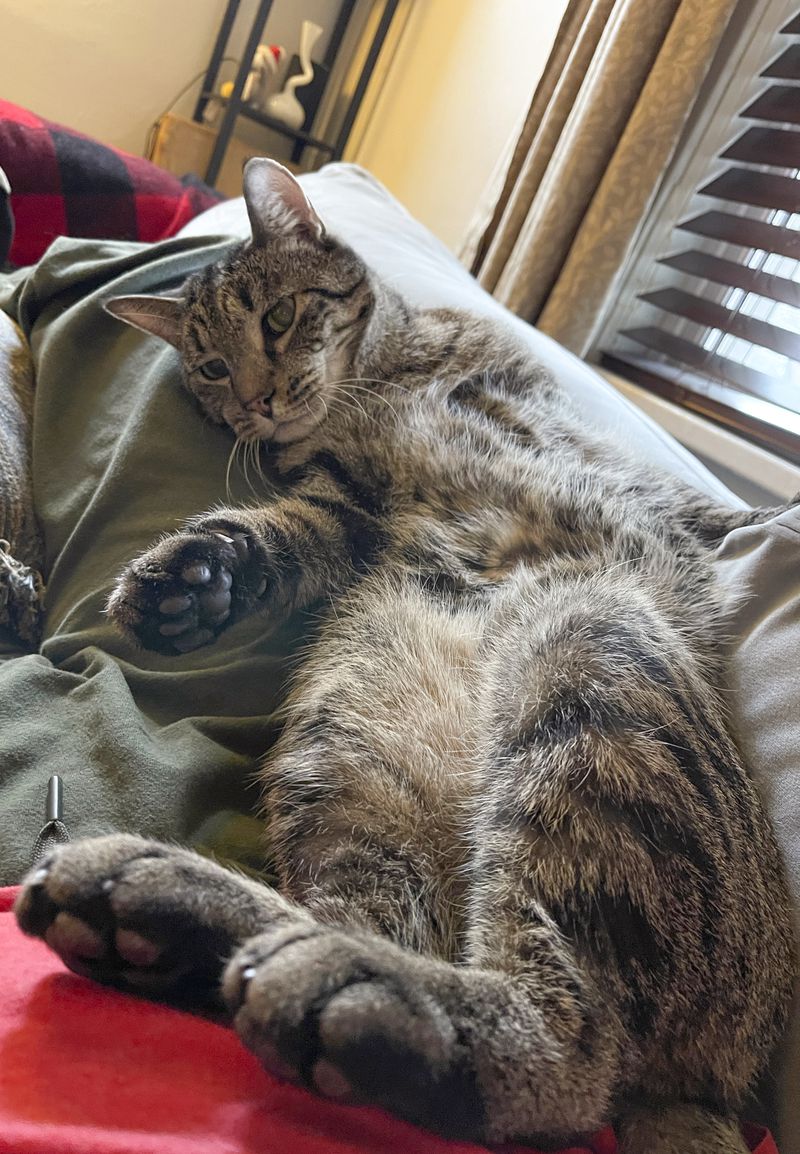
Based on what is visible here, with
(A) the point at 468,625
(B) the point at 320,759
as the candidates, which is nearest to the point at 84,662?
(B) the point at 320,759

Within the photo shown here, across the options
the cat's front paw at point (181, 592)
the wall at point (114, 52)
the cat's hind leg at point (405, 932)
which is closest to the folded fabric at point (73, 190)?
A: the cat's front paw at point (181, 592)

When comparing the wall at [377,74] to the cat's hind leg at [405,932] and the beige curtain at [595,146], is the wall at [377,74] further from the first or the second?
the cat's hind leg at [405,932]

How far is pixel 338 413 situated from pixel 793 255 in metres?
1.34

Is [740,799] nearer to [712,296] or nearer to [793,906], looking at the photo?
[793,906]

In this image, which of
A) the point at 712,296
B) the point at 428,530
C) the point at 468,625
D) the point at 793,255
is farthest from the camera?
the point at 712,296

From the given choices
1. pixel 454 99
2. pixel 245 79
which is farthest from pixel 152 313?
pixel 245 79

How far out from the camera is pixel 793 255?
201 centimetres

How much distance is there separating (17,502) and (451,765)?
0.80m

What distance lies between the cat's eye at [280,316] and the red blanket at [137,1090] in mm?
1025

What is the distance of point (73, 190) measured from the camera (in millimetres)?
2166

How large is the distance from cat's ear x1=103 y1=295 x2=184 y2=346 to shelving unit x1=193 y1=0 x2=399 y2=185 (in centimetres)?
279

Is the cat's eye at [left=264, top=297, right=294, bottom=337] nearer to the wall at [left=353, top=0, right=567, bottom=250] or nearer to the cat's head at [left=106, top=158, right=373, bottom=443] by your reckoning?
the cat's head at [left=106, top=158, right=373, bottom=443]

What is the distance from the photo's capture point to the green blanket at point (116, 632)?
34.6 inches

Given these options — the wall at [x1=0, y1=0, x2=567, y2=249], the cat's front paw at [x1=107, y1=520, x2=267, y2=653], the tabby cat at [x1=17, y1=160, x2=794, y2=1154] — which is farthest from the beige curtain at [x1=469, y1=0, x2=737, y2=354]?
the cat's front paw at [x1=107, y1=520, x2=267, y2=653]
